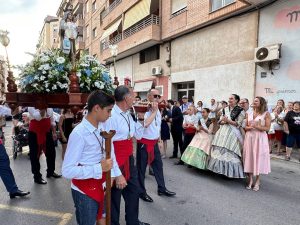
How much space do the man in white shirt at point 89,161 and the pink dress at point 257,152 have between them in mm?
3582

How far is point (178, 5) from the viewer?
13.6m

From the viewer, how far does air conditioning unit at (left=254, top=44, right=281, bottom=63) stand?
8688mm

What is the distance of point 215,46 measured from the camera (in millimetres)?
11352

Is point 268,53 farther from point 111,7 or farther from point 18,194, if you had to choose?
point 111,7

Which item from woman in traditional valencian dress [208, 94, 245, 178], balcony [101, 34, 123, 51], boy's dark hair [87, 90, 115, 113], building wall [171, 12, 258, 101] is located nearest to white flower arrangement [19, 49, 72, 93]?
boy's dark hair [87, 90, 115, 113]

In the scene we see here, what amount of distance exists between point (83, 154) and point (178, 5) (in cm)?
1321

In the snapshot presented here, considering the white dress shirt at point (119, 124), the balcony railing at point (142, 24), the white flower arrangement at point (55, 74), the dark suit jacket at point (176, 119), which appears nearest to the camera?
the white dress shirt at point (119, 124)

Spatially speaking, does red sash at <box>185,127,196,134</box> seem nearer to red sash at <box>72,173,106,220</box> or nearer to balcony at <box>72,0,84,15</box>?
red sash at <box>72,173,106,220</box>

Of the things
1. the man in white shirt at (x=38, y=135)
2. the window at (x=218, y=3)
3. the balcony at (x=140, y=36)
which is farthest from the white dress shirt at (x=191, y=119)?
the balcony at (x=140, y=36)

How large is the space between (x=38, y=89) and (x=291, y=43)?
853cm

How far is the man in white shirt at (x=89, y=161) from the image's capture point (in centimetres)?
205

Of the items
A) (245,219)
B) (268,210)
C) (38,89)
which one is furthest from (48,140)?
(268,210)

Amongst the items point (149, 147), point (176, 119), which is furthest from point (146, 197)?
point (176, 119)

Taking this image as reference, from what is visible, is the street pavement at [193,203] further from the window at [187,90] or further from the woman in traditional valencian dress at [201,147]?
the window at [187,90]
